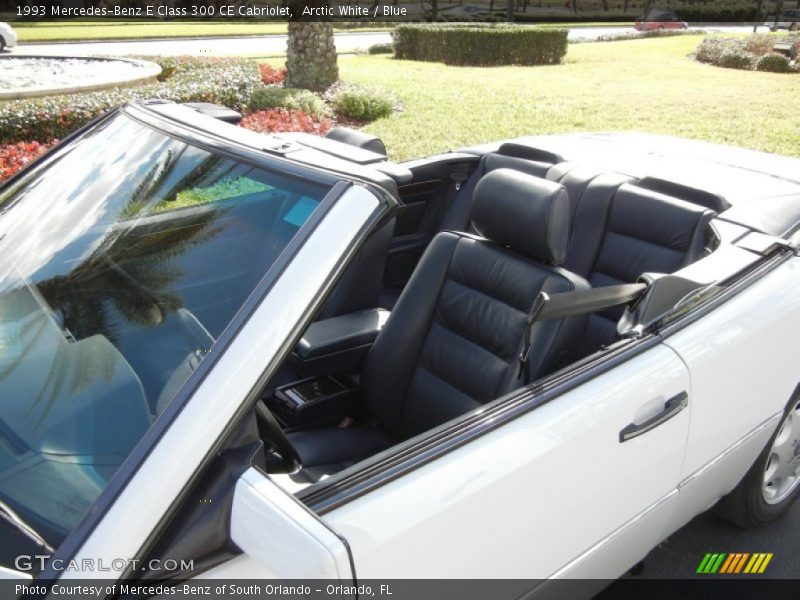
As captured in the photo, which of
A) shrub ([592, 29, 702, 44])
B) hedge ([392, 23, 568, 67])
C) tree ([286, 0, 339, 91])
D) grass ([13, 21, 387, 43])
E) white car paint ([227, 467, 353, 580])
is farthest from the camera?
shrub ([592, 29, 702, 44])

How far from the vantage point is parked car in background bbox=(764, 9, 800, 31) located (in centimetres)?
3434

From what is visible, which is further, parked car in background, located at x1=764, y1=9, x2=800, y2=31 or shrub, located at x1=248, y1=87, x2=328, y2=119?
parked car in background, located at x1=764, y1=9, x2=800, y2=31

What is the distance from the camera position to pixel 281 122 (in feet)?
27.9

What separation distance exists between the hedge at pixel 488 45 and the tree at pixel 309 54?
864 cm

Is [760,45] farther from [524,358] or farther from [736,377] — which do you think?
[524,358]

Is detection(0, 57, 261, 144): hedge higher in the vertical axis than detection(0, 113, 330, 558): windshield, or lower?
lower

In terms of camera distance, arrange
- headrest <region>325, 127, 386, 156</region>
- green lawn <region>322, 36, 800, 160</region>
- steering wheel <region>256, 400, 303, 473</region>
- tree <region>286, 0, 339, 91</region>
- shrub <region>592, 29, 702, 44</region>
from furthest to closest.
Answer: shrub <region>592, 29, 702, 44</region>, tree <region>286, 0, 339, 91</region>, green lawn <region>322, 36, 800, 160</region>, headrest <region>325, 127, 386, 156</region>, steering wheel <region>256, 400, 303, 473</region>

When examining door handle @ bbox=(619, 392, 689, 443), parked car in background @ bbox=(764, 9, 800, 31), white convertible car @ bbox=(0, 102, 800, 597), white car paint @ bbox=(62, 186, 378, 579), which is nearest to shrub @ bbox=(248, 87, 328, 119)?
white convertible car @ bbox=(0, 102, 800, 597)

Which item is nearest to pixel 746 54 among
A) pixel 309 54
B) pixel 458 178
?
pixel 309 54

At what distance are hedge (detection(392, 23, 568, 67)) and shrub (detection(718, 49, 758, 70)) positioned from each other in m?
4.20

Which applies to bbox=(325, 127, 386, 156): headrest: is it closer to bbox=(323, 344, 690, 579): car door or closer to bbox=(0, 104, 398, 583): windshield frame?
bbox=(0, 104, 398, 583): windshield frame

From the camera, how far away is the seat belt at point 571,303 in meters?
2.03

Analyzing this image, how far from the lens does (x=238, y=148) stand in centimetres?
196

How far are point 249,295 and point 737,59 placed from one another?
2112 centimetres
